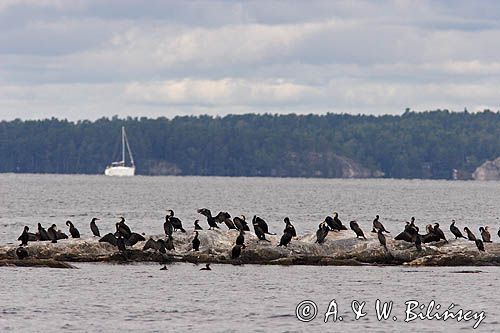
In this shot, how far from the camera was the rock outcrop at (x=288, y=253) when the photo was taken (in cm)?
4406

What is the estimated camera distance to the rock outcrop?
145ft

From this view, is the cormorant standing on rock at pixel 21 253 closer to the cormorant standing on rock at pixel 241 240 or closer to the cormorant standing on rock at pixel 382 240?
the cormorant standing on rock at pixel 241 240

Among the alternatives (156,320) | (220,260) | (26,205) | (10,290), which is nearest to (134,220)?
(26,205)

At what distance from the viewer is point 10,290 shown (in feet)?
126

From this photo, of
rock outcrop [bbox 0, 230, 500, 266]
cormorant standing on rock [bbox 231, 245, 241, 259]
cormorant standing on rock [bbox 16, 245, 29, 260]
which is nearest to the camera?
cormorant standing on rock [bbox 16, 245, 29, 260]

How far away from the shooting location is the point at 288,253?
44.3m

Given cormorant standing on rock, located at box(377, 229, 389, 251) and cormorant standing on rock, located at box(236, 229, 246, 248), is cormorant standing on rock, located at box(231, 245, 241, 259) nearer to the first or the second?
cormorant standing on rock, located at box(236, 229, 246, 248)

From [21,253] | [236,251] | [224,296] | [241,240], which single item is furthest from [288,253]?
[21,253]

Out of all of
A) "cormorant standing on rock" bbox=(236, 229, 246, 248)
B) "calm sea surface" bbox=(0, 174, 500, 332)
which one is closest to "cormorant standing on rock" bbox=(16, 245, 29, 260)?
"calm sea surface" bbox=(0, 174, 500, 332)

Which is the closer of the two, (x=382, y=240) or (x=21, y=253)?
(x=21, y=253)

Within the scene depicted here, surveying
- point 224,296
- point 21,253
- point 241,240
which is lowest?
point 224,296

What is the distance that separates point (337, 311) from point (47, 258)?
12.3 meters

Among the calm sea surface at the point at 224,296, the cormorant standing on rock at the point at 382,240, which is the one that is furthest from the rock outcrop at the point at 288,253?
the calm sea surface at the point at 224,296

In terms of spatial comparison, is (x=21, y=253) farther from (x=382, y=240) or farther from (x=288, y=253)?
(x=382, y=240)
